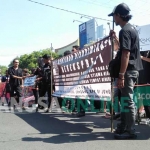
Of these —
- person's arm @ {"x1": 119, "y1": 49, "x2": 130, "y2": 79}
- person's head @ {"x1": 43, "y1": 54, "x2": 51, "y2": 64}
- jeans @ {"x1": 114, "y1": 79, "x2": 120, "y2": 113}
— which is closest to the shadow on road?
jeans @ {"x1": 114, "y1": 79, "x2": 120, "y2": 113}

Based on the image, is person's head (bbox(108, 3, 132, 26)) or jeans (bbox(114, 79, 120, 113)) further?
jeans (bbox(114, 79, 120, 113))

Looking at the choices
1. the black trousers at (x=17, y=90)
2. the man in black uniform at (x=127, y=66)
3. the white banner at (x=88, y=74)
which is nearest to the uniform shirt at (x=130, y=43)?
the man in black uniform at (x=127, y=66)

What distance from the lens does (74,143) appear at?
→ 3.74 m

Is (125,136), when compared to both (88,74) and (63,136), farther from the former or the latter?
(88,74)

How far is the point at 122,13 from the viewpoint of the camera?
397 cm

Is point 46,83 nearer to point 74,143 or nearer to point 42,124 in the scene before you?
point 42,124

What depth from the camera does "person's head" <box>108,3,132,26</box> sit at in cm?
395

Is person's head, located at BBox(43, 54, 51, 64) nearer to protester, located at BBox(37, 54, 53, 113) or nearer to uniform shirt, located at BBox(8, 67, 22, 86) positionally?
protester, located at BBox(37, 54, 53, 113)

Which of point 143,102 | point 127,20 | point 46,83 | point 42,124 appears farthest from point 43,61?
point 127,20

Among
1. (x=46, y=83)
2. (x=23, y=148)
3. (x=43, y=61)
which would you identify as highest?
(x=43, y=61)

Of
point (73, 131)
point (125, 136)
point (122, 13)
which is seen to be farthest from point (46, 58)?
point (125, 136)

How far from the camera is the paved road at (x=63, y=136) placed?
3.59 m

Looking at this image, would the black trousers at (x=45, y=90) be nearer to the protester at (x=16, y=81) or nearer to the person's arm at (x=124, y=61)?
the protester at (x=16, y=81)

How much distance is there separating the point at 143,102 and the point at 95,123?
113 centimetres
